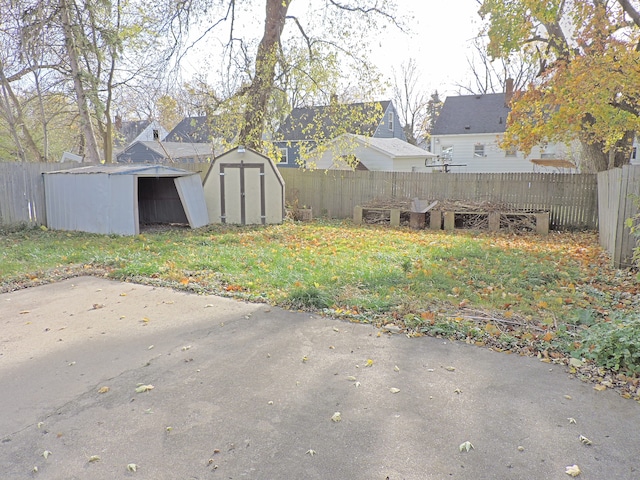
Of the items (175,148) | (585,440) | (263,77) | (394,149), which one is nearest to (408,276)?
(585,440)

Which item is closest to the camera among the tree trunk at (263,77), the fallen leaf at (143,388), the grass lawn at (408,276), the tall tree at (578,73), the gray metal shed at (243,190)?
the fallen leaf at (143,388)

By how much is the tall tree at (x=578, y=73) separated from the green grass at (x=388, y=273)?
2874 millimetres

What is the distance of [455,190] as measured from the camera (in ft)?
46.9

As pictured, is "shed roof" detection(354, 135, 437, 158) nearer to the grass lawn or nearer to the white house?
the white house

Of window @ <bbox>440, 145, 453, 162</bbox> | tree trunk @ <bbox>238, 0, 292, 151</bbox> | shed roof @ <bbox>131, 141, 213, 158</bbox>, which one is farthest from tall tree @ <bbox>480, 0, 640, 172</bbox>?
shed roof @ <bbox>131, 141, 213, 158</bbox>

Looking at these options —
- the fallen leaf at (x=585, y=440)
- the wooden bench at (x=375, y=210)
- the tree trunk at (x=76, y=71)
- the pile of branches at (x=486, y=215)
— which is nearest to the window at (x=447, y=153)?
the wooden bench at (x=375, y=210)

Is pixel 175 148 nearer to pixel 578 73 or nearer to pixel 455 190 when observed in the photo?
pixel 455 190

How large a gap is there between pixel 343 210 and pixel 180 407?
1264 centimetres

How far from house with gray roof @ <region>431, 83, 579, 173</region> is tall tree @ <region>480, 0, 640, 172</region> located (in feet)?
44.1

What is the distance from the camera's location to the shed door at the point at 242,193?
13297 millimetres

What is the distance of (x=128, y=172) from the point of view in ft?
35.8

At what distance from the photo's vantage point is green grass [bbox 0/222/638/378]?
4.97 metres

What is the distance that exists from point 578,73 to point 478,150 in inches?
693

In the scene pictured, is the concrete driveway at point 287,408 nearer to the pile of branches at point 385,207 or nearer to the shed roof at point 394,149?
the pile of branches at point 385,207
